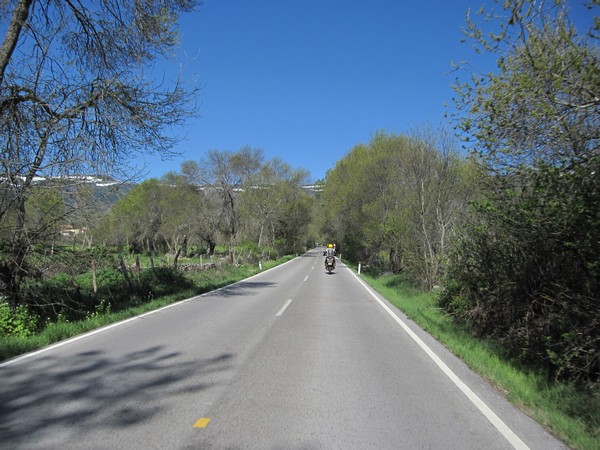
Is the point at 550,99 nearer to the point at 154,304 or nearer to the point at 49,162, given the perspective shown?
the point at 49,162

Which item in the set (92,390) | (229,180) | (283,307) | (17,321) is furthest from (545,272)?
(229,180)

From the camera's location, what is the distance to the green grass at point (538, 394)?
4164 mm

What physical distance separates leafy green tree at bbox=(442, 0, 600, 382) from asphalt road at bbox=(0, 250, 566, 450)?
1399 mm

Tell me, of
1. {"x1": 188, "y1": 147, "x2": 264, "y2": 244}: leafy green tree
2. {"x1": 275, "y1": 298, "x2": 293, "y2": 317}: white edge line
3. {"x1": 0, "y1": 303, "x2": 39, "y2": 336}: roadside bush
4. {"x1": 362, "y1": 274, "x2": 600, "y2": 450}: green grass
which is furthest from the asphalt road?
{"x1": 188, "y1": 147, "x2": 264, "y2": 244}: leafy green tree

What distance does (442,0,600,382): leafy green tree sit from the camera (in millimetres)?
5461

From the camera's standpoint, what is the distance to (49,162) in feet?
29.8

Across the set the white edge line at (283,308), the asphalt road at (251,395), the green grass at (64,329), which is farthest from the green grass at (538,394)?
the green grass at (64,329)

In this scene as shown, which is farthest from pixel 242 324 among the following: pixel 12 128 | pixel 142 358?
pixel 12 128

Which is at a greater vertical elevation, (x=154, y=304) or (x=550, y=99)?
(x=550, y=99)

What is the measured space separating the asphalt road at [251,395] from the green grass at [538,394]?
0.64 ft

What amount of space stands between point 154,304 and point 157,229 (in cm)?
5422

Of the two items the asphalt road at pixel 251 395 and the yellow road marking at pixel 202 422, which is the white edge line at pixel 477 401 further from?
the yellow road marking at pixel 202 422

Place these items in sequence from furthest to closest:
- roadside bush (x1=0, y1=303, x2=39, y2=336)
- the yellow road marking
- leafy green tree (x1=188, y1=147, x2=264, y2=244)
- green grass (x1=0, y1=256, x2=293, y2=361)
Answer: leafy green tree (x1=188, y1=147, x2=264, y2=244) → roadside bush (x1=0, y1=303, x2=39, y2=336) → green grass (x1=0, y1=256, x2=293, y2=361) → the yellow road marking

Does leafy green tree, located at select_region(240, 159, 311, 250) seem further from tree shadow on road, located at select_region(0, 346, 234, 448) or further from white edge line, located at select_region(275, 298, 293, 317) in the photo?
tree shadow on road, located at select_region(0, 346, 234, 448)
